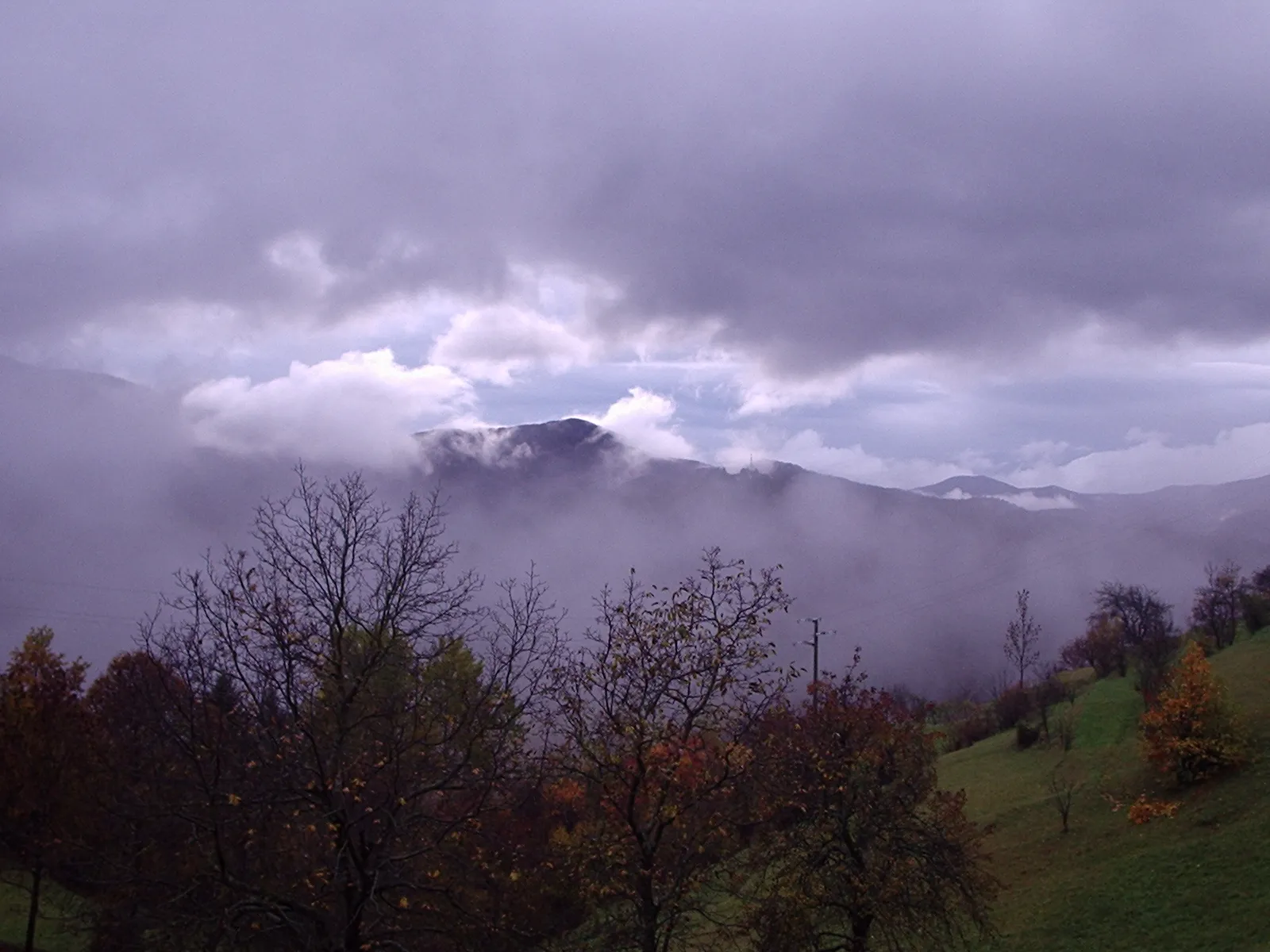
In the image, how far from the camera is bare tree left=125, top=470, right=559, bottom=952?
12234 mm

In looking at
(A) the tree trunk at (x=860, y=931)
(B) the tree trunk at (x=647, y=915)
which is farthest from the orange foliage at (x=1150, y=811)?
(B) the tree trunk at (x=647, y=915)

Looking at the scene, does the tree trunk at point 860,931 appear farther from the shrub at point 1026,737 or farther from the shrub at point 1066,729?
the shrub at point 1026,737

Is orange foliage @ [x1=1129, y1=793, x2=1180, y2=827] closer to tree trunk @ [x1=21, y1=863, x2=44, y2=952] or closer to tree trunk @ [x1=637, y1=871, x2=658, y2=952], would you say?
tree trunk @ [x1=637, y1=871, x2=658, y2=952]

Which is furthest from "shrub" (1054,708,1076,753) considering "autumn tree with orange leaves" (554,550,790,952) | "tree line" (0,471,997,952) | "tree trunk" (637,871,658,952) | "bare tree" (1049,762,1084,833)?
"tree trunk" (637,871,658,952)

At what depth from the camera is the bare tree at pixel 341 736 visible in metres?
12.2

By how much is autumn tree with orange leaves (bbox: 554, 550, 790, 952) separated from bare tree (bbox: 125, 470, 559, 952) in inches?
38.7

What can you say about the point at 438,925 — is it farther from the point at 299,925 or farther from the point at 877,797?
the point at 877,797

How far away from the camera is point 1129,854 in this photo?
29.5 meters

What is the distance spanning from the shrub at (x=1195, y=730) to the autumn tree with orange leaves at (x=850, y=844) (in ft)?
48.6

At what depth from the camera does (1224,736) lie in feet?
106

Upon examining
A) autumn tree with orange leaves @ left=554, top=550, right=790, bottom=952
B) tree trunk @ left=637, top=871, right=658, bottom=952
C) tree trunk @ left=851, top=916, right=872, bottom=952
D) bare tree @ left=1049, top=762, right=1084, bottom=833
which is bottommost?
bare tree @ left=1049, top=762, right=1084, bottom=833

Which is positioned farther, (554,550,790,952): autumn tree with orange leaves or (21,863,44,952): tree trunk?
(21,863,44,952): tree trunk

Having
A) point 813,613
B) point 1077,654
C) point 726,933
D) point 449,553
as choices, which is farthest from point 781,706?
point 813,613

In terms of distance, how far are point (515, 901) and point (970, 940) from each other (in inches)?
640
